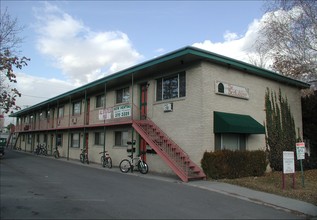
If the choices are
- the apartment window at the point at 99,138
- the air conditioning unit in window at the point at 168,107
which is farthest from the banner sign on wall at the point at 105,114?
the air conditioning unit in window at the point at 168,107

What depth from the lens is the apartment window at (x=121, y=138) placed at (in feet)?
65.2

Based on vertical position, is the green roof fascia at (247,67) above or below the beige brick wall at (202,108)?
above

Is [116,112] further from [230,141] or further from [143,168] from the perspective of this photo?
[230,141]

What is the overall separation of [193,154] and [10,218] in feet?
31.1

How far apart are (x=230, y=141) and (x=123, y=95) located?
791 cm

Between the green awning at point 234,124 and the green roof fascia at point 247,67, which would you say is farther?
the green awning at point 234,124

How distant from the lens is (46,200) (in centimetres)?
863

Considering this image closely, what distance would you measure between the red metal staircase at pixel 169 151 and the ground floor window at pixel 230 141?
174cm

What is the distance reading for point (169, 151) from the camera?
51.1 ft

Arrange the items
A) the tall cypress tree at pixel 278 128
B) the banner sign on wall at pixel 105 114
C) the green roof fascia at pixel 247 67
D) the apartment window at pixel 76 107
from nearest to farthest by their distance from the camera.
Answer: the green roof fascia at pixel 247 67, the tall cypress tree at pixel 278 128, the banner sign on wall at pixel 105 114, the apartment window at pixel 76 107

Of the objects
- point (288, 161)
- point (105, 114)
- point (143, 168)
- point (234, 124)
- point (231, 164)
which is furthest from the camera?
point (105, 114)

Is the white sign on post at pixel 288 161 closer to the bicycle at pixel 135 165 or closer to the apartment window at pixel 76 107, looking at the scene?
the bicycle at pixel 135 165

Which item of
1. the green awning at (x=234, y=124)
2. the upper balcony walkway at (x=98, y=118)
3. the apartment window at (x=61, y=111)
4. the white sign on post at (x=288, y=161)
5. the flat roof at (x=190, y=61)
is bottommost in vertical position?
the white sign on post at (x=288, y=161)

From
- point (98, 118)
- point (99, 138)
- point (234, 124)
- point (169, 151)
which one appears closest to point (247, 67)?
point (234, 124)
